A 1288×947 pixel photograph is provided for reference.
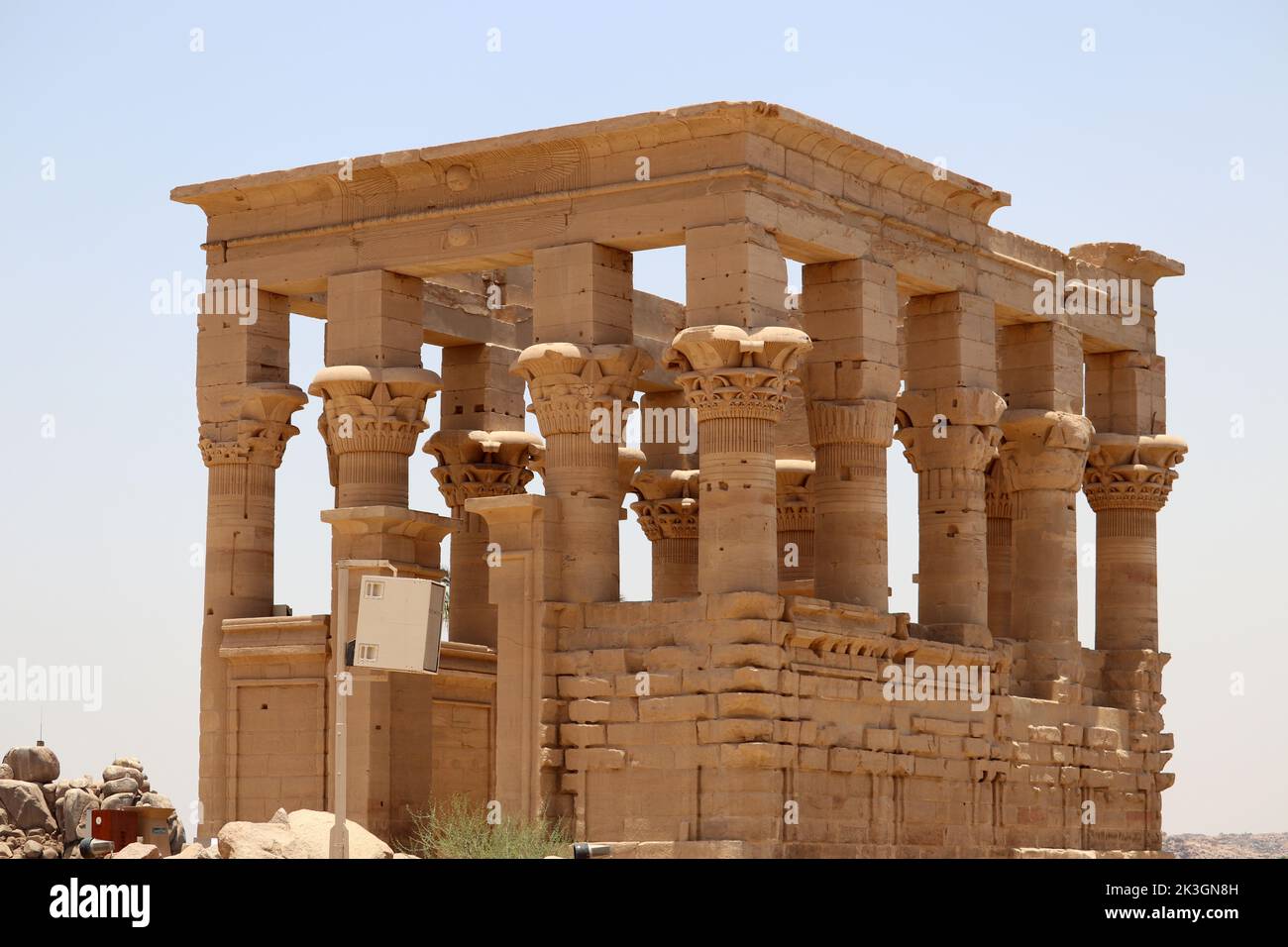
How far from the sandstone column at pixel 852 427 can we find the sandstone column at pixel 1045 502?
522 cm

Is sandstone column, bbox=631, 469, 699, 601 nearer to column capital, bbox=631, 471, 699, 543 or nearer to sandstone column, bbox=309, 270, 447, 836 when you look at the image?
column capital, bbox=631, 471, 699, 543

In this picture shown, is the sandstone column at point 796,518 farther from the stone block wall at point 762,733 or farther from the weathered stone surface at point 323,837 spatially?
the weathered stone surface at point 323,837

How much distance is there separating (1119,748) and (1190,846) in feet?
174

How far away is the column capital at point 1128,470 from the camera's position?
46375 millimetres

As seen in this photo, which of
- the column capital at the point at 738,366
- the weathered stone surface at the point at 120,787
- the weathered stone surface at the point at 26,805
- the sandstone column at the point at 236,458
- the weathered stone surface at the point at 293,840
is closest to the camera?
the weathered stone surface at the point at 293,840

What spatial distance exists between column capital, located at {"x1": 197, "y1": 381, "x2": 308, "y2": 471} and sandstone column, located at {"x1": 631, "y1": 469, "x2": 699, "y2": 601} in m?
9.06

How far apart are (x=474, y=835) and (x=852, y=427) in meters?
8.25

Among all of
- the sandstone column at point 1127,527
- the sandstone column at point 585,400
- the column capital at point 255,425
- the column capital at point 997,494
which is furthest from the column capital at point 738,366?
the column capital at point 997,494

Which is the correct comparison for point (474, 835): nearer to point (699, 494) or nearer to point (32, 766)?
point (699, 494)

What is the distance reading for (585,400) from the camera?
3791cm

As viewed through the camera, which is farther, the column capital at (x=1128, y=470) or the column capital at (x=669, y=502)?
the column capital at (x=669, y=502)

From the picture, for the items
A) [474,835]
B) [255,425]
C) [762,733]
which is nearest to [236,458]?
[255,425]

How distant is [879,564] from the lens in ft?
128
